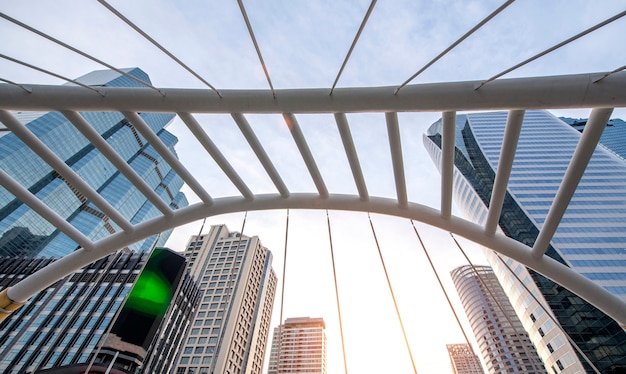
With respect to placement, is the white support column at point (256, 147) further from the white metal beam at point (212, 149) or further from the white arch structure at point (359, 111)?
the white metal beam at point (212, 149)

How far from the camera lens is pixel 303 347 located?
16000 centimetres

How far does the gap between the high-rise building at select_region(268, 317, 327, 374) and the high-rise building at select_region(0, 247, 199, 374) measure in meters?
90.6

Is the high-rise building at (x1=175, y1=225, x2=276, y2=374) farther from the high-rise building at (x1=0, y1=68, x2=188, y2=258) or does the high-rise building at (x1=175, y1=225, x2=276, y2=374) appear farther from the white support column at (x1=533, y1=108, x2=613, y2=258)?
the white support column at (x1=533, y1=108, x2=613, y2=258)

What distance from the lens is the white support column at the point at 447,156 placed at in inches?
219

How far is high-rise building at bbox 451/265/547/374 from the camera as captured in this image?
136625mm

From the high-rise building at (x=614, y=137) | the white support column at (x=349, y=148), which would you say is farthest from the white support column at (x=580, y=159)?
the high-rise building at (x=614, y=137)

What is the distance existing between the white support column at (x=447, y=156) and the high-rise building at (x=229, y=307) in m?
59.6

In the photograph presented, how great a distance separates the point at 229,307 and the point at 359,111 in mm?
83328

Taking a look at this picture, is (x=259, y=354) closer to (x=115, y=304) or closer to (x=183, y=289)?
(x=183, y=289)

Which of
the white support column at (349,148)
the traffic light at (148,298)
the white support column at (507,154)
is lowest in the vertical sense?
the white support column at (507,154)

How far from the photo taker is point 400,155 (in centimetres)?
618

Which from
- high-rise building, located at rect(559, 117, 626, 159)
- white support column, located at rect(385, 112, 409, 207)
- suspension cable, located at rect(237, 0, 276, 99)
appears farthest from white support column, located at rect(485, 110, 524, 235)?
high-rise building, located at rect(559, 117, 626, 159)

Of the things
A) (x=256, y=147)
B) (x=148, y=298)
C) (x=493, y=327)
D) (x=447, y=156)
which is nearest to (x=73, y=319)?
(x=148, y=298)

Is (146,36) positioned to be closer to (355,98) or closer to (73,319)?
(355,98)
